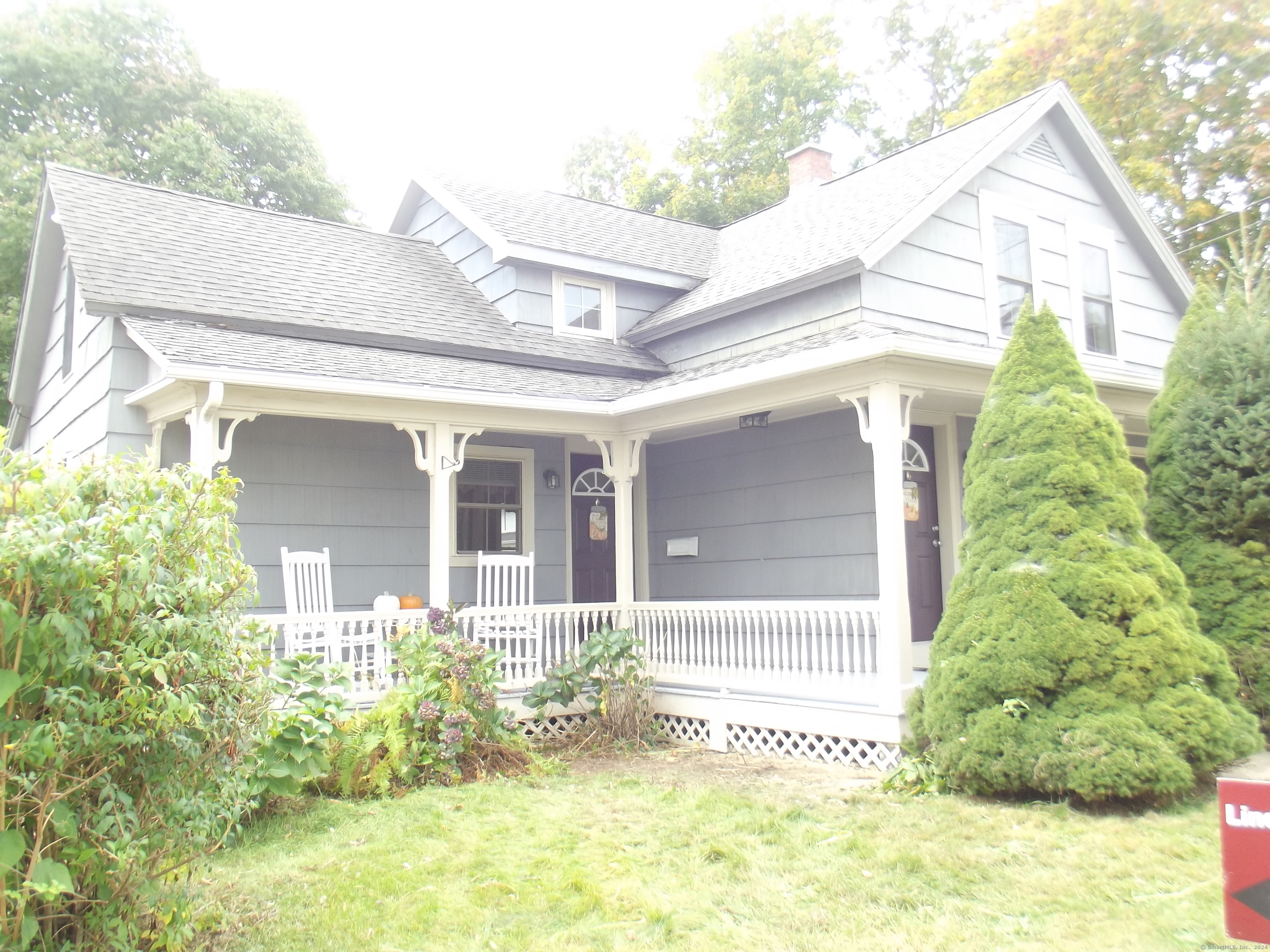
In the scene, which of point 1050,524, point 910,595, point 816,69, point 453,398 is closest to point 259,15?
point 816,69

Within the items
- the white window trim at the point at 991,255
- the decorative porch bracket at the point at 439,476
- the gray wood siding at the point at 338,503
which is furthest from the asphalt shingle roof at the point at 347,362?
the white window trim at the point at 991,255

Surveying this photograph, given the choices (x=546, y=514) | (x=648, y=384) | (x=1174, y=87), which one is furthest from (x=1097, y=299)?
(x=1174, y=87)

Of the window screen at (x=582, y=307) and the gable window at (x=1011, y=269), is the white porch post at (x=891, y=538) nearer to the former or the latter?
the gable window at (x=1011, y=269)

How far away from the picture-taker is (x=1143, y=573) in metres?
5.89

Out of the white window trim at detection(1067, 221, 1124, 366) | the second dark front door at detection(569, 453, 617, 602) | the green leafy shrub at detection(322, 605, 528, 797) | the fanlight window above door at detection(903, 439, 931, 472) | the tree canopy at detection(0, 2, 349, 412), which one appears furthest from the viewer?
the tree canopy at detection(0, 2, 349, 412)

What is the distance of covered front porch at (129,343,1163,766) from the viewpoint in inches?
289

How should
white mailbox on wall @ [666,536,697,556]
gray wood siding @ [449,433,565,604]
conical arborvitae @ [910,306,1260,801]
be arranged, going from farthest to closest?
white mailbox on wall @ [666,536,697,556]
gray wood siding @ [449,433,565,604]
conical arborvitae @ [910,306,1260,801]

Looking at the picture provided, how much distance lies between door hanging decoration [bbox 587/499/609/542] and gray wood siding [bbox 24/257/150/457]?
4340mm

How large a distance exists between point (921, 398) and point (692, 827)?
4371 millimetres

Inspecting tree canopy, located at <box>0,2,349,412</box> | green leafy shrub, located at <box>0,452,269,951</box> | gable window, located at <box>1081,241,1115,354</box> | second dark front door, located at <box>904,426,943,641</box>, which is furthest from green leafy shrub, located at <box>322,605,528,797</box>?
tree canopy, located at <box>0,2,349,412</box>

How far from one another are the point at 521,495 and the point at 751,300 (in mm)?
2992

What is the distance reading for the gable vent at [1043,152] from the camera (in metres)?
10.5

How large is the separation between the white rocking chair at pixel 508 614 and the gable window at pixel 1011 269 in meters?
5.21

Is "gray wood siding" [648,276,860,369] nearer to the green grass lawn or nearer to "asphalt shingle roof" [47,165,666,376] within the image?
"asphalt shingle roof" [47,165,666,376]
